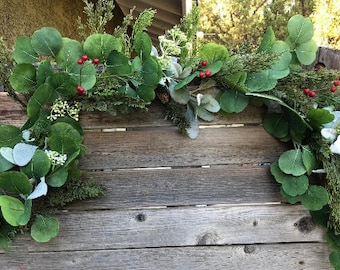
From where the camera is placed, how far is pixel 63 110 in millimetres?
979

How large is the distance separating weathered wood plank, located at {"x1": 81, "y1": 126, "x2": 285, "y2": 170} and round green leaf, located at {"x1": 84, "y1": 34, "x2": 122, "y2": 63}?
0.19 metres

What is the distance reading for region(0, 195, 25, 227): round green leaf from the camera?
3.04 feet

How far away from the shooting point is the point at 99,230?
106 centimetres

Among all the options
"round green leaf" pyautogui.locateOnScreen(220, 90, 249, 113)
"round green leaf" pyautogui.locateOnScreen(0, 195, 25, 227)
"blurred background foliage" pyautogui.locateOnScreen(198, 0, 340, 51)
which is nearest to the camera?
"round green leaf" pyautogui.locateOnScreen(0, 195, 25, 227)

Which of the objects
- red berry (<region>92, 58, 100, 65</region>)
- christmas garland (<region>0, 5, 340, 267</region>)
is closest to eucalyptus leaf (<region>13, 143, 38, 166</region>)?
christmas garland (<region>0, 5, 340, 267</region>)

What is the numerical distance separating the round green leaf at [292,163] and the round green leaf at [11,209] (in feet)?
1.97

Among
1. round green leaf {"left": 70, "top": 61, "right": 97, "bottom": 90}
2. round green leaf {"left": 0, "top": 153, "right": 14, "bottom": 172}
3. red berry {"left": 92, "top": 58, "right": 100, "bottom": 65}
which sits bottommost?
round green leaf {"left": 0, "top": 153, "right": 14, "bottom": 172}

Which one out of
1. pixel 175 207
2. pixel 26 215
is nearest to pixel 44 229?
pixel 26 215

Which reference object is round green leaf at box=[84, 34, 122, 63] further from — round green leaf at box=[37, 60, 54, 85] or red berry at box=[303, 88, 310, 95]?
red berry at box=[303, 88, 310, 95]

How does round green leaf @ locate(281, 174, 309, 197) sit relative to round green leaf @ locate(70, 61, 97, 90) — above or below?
below

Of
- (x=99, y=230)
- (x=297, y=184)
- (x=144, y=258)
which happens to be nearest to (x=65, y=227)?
(x=99, y=230)

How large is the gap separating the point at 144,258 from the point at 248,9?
16.2 feet

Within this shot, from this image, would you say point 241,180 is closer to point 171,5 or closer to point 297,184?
point 297,184

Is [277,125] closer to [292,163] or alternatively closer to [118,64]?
[292,163]
